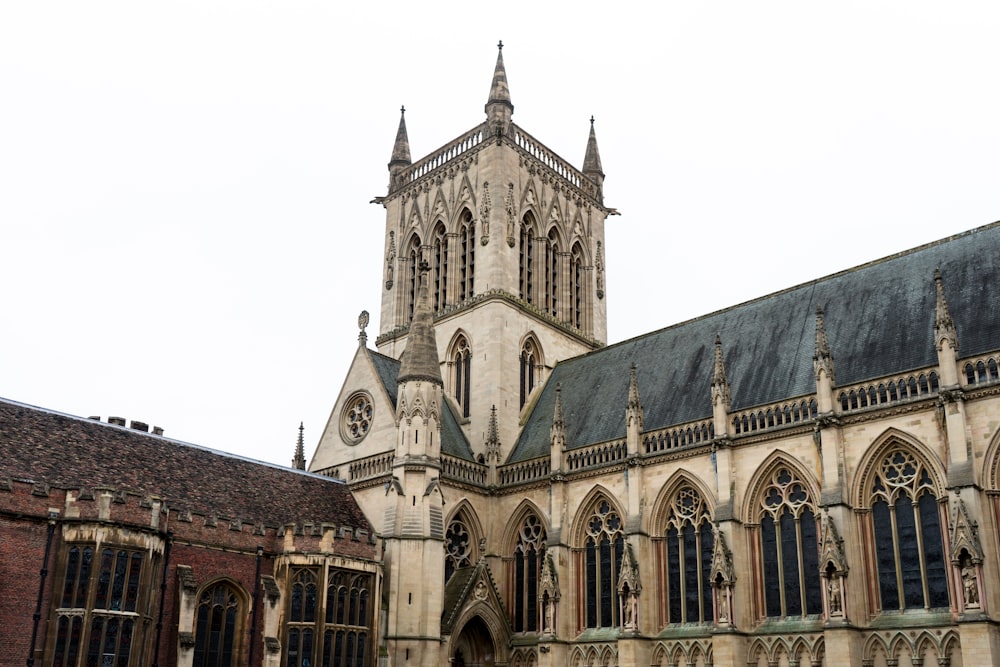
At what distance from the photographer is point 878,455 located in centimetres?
3067

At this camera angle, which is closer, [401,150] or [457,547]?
[457,547]

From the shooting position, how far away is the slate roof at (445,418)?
4166 cm

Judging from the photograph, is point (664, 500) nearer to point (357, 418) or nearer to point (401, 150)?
point (357, 418)

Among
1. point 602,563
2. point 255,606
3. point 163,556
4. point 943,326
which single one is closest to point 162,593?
point 163,556

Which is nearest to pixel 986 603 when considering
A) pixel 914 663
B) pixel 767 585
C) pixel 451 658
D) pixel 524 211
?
pixel 914 663

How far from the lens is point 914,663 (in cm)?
2800

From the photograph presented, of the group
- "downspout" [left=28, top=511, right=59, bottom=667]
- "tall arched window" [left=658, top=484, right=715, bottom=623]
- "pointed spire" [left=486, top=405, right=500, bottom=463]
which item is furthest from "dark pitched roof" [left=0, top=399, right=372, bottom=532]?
"tall arched window" [left=658, top=484, right=715, bottom=623]

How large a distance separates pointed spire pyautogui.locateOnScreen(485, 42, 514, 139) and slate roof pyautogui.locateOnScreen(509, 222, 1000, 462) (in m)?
13.2

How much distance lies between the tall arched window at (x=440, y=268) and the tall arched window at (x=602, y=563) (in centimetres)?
1588

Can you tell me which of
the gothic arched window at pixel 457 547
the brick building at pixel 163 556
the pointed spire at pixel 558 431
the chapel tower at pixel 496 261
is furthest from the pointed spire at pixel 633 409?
the brick building at pixel 163 556

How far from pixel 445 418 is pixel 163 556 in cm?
1648

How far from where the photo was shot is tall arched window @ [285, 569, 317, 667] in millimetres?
31875

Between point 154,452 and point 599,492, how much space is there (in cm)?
1663

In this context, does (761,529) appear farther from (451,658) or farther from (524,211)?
(524,211)
